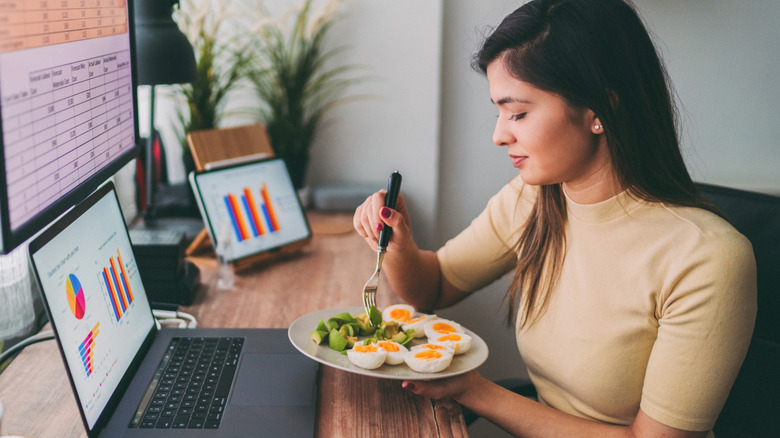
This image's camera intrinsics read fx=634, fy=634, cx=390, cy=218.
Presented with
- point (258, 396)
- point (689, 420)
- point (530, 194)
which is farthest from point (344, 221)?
point (689, 420)

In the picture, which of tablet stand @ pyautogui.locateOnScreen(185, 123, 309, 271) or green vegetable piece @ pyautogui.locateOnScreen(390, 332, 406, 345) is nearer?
green vegetable piece @ pyautogui.locateOnScreen(390, 332, 406, 345)

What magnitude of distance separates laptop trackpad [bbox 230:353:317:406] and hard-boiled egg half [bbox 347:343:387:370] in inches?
3.2

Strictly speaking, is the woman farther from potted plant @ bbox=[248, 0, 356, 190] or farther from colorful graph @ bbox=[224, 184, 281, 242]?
potted plant @ bbox=[248, 0, 356, 190]

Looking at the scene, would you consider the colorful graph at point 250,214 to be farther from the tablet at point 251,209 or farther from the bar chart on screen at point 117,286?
the bar chart on screen at point 117,286

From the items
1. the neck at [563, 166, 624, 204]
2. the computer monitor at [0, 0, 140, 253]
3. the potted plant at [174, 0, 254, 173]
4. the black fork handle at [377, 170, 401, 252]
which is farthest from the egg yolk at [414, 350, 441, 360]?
the potted plant at [174, 0, 254, 173]

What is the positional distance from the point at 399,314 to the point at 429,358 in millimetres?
184

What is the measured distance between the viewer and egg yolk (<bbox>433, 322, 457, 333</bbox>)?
107cm

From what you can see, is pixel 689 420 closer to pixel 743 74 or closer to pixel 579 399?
pixel 579 399

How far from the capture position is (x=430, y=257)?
A: 1.39 meters

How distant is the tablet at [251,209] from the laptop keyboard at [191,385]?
43 centimetres

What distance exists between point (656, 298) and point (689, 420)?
0.62 feet

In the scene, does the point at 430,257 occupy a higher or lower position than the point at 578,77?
lower

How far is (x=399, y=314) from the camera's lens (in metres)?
1.12

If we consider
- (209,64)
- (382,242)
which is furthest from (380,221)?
(209,64)
